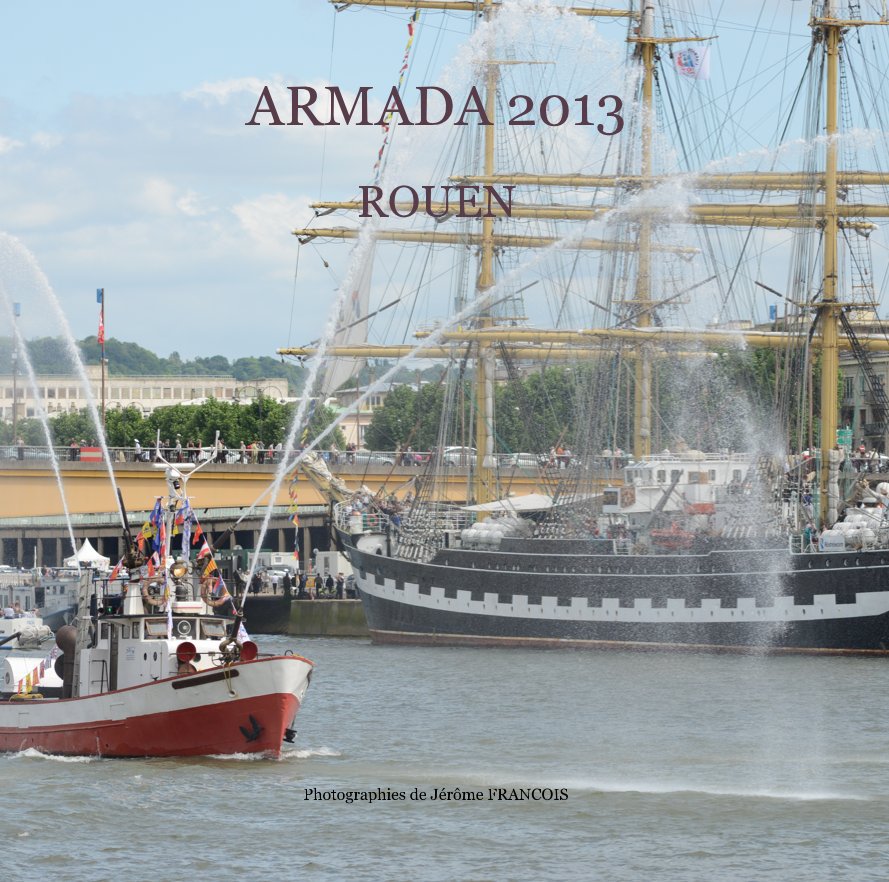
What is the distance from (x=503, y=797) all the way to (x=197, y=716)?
749cm

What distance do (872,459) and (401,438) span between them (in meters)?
76.4

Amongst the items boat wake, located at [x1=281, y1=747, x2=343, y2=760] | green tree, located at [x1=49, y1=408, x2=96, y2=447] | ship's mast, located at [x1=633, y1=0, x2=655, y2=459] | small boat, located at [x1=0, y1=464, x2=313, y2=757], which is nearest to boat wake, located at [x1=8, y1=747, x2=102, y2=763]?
small boat, located at [x1=0, y1=464, x2=313, y2=757]

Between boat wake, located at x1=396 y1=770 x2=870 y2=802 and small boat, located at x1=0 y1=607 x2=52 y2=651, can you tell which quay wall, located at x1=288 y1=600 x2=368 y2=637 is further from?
boat wake, located at x1=396 y1=770 x2=870 y2=802

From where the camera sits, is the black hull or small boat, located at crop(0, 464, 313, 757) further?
the black hull

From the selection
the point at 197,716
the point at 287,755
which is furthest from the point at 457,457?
the point at 197,716

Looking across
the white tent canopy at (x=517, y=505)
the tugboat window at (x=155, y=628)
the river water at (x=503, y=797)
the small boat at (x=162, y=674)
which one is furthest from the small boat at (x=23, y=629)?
the tugboat window at (x=155, y=628)

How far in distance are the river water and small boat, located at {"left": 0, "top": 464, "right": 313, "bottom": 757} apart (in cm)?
66

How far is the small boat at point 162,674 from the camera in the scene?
141 feet

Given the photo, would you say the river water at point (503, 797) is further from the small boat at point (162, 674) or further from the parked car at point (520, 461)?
the parked car at point (520, 461)

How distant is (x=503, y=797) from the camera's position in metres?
39.9

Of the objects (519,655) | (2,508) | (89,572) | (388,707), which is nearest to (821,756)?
(388,707)

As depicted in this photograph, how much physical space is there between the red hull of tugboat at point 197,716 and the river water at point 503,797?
55 cm

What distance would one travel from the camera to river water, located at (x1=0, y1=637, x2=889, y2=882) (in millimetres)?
34844

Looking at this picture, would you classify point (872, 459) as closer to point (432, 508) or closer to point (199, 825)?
point (432, 508)
